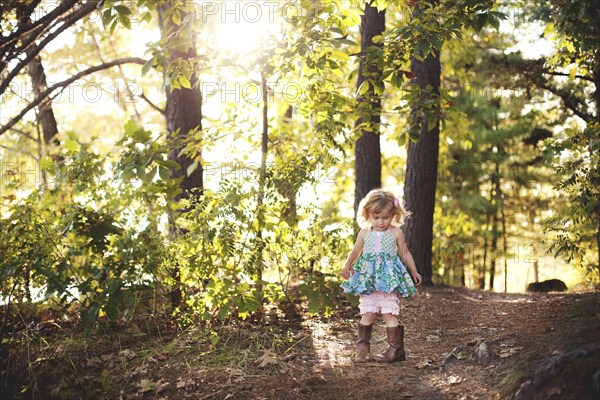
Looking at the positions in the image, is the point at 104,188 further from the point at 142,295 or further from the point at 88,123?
the point at 88,123

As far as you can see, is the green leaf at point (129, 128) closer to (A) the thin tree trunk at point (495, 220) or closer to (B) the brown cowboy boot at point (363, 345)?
(B) the brown cowboy boot at point (363, 345)

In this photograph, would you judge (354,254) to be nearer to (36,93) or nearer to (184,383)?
(184,383)

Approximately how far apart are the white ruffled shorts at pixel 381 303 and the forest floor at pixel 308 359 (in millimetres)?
448

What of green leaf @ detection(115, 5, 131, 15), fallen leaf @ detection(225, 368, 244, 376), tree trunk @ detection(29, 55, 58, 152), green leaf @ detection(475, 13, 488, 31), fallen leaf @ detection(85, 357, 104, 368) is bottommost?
fallen leaf @ detection(85, 357, 104, 368)

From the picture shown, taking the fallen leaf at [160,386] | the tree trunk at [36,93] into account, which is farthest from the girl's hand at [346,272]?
the tree trunk at [36,93]

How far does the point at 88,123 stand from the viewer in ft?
51.3

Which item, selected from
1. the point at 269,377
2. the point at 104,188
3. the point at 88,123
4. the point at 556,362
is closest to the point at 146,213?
the point at 104,188

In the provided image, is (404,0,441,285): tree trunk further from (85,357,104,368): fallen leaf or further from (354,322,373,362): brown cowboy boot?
(85,357,104,368): fallen leaf

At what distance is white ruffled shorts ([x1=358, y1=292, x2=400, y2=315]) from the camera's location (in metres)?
4.77

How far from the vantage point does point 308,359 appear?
4.99 meters

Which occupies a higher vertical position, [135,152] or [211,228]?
[135,152]

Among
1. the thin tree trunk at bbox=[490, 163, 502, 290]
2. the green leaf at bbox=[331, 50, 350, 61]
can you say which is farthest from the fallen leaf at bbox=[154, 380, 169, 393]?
the thin tree trunk at bbox=[490, 163, 502, 290]

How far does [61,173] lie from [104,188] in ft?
1.47

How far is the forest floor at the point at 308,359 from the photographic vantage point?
3957mm
